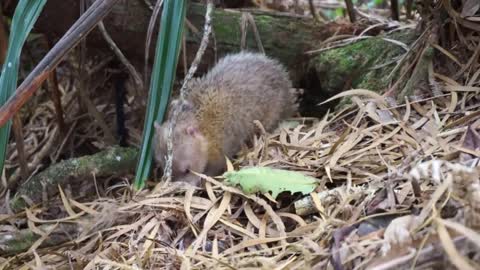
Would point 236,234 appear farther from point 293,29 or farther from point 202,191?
point 293,29

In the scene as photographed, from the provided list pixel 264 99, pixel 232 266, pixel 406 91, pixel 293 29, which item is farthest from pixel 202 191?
pixel 293 29

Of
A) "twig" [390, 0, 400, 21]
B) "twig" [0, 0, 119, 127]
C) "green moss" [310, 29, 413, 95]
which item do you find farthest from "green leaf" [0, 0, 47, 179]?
"twig" [390, 0, 400, 21]

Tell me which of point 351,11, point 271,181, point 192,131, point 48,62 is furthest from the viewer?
point 351,11

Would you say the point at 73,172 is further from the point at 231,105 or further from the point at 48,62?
the point at 48,62

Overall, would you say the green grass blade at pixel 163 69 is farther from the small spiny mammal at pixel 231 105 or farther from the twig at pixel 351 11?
the twig at pixel 351 11

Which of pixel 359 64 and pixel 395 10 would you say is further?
pixel 395 10

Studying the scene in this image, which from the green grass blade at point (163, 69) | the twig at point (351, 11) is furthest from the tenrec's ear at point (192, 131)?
the twig at point (351, 11)

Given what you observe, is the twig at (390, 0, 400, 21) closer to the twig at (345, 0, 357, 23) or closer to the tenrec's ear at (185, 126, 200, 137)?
the twig at (345, 0, 357, 23)

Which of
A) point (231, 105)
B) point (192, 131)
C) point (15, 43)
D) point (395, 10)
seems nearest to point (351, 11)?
point (395, 10)

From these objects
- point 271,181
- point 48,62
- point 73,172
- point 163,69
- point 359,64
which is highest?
point 48,62
